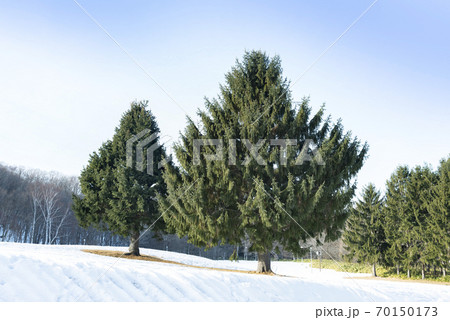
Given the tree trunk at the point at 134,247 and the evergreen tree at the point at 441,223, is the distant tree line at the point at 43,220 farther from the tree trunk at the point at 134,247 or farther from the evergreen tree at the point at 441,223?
the evergreen tree at the point at 441,223

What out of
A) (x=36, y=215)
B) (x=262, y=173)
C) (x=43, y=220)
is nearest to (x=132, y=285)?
(x=262, y=173)

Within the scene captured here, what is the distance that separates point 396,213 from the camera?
24219 mm

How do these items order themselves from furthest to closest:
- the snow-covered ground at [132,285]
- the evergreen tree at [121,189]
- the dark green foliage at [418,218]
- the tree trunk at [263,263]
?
the dark green foliage at [418,218] < the evergreen tree at [121,189] < the tree trunk at [263,263] < the snow-covered ground at [132,285]

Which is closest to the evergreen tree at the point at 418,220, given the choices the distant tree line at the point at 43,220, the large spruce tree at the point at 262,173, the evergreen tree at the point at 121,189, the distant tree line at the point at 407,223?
the distant tree line at the point at 407,223

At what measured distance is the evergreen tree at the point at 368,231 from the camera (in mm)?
24875

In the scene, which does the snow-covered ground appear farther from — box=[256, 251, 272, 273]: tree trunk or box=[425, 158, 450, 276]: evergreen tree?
box=[425, 158, 450, 276]: evergreen tree

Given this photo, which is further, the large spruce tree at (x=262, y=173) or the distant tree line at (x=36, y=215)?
the distant tree line at (x=36, y=215)

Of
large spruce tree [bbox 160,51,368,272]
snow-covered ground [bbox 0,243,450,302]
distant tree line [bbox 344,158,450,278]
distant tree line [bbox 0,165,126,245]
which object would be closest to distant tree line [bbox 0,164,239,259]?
distant tree line [bbox 0,165,126,245]

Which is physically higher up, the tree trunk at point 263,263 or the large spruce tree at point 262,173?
the large spruce tree at point 262,173

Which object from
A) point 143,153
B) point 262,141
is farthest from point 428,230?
point 143,153

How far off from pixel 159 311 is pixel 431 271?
25.2 meters

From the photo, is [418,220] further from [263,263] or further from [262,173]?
[262,173]

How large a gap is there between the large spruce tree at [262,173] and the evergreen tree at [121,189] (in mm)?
4453

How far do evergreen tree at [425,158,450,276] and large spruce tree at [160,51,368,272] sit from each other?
12377 mm
